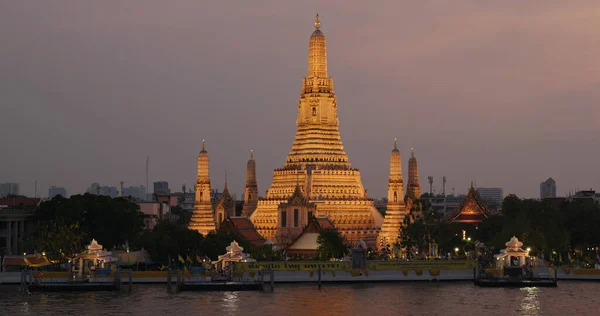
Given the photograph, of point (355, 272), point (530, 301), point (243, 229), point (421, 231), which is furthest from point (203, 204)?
point (530, 301)

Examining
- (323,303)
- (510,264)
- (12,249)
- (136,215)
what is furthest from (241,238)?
(323,303)

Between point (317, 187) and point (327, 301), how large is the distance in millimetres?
51801

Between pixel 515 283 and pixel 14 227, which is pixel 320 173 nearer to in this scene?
pixel 14 227

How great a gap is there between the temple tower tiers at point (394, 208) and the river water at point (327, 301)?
36464mm

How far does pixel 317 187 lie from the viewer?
136500 mm

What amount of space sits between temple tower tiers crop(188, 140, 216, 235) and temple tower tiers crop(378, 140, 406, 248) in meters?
Answer: 17.2

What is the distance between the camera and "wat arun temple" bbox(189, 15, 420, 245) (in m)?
133

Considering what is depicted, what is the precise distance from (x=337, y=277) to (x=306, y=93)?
42.5m

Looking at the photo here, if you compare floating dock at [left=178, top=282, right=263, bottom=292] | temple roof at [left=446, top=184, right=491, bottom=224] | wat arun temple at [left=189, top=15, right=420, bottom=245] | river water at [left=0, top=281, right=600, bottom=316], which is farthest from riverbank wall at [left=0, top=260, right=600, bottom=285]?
temple roof at [left=446, top=184, right=491, bottom=224]

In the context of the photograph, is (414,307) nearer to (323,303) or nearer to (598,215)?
(323,303)

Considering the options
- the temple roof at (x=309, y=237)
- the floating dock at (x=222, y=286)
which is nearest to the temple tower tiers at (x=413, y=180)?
the temple roof at (x=309, y=237)

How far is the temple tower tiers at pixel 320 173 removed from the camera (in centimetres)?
13612

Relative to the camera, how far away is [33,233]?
397 ft

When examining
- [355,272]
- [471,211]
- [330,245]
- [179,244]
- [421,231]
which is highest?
[471,211]
